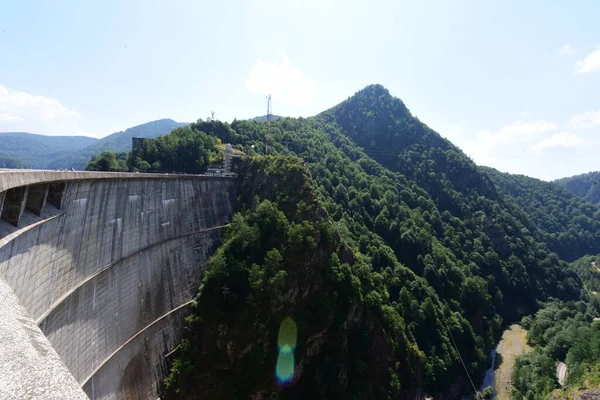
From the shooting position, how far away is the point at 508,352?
66500mm

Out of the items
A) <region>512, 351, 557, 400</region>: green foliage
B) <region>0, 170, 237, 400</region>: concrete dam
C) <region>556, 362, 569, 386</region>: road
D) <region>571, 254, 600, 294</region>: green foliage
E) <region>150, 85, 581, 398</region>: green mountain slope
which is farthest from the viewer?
<region>571, 254, 600, 294</region>: green foliage

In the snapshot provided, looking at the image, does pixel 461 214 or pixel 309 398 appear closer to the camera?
pixel 309 398

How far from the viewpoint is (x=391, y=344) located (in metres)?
44.9

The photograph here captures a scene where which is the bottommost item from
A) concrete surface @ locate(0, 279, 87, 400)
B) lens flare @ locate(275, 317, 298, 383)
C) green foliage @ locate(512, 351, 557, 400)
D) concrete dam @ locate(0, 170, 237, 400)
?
green foliage @ locate(512, 351, 557, 400)

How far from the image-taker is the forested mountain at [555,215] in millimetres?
136750

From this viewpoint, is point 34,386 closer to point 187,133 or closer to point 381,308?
point 381,308

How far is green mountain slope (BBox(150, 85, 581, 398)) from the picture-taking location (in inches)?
1471

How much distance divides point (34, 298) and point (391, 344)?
137 ft

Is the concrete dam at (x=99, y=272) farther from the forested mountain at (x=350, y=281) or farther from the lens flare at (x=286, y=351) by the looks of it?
the lens flare at (x=286, y=351)

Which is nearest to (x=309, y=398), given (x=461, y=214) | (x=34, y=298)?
(x=34, y=298)

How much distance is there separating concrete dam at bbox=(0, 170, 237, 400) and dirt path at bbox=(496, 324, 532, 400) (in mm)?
56353

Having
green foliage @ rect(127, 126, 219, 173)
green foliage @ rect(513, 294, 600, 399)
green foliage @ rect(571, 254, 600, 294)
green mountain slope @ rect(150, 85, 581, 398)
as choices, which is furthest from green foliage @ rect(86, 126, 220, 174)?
green foliage @ rect(571, 254, 600, 294)

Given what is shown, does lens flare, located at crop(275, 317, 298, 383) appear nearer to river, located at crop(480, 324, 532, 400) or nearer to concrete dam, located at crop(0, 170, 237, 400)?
concrete dam, located at crop(0, 170, 237, 400)

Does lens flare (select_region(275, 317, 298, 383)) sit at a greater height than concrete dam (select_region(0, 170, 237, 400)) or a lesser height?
lesser
